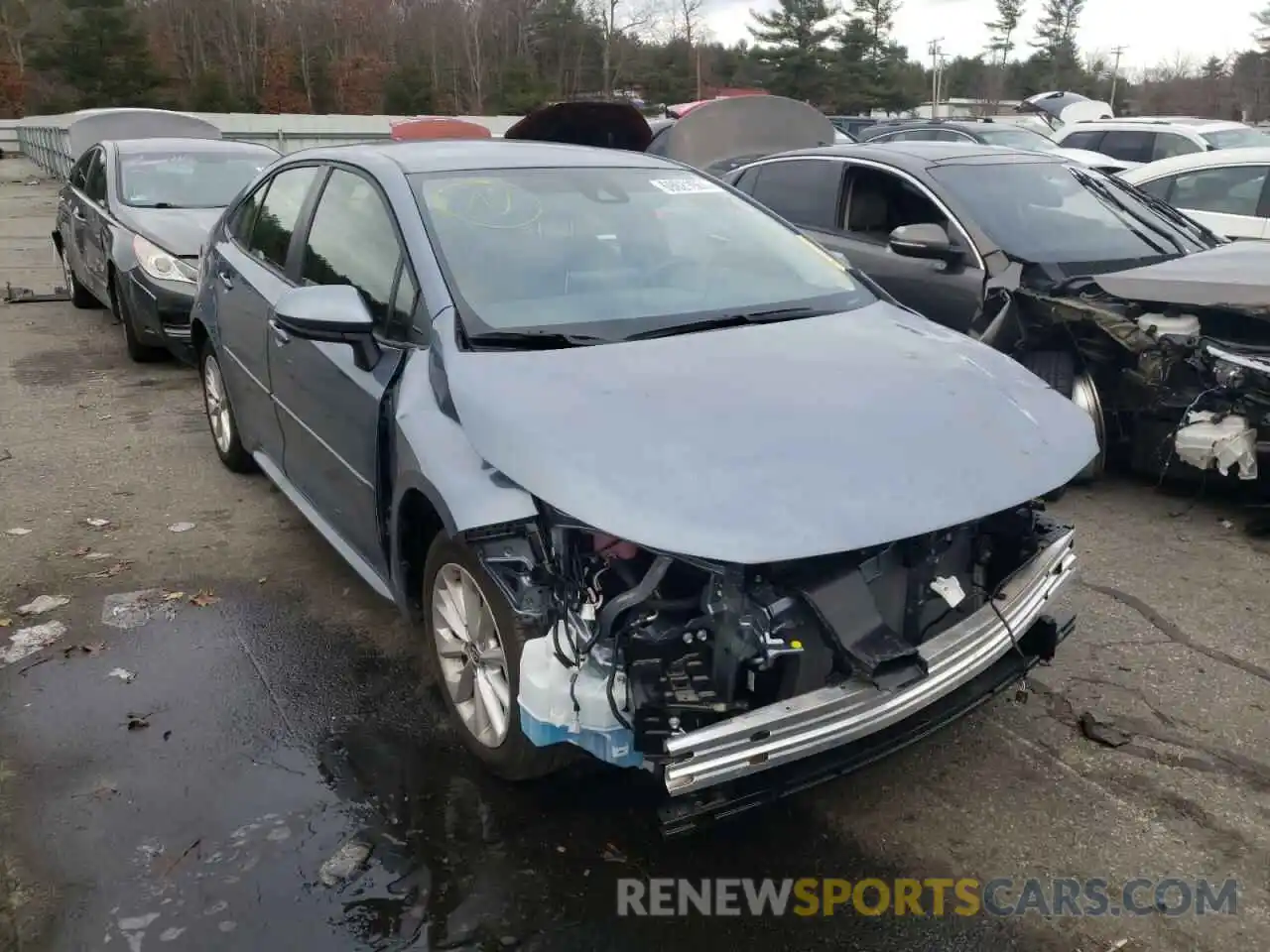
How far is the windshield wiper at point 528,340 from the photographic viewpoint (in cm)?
317

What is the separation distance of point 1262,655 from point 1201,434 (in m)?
1.29

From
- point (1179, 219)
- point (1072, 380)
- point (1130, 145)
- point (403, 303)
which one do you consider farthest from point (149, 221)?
point (1130, 145)

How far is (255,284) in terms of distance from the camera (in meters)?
4.66

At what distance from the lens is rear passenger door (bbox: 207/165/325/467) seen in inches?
177

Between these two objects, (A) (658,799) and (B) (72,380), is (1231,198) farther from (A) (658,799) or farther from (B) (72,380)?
(B) (72,380)

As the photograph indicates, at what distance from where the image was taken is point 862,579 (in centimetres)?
263

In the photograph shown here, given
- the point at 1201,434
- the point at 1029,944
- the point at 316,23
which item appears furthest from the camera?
the point at 316,23

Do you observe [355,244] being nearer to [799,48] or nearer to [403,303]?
[403,303]

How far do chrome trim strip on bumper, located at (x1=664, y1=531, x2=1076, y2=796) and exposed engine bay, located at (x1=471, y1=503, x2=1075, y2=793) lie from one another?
1 cm

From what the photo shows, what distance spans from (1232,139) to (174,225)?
42.1 feet

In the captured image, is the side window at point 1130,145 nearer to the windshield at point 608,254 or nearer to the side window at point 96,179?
the windshield at point 608,254

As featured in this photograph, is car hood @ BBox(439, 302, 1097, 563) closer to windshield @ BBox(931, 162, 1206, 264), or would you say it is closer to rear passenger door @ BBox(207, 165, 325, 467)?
rear passenger door @ BBox(207, 165, 325, 467)

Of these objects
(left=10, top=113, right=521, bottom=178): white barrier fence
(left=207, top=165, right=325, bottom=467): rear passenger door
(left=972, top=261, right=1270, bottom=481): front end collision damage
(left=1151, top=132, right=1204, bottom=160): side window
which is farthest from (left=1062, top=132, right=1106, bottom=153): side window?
(left=10, top=113, right=521, bottom=178): white barrier fence

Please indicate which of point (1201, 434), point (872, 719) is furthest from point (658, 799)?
point (1201, 434)
